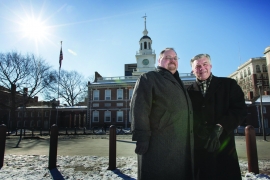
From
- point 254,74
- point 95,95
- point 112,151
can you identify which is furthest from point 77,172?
point 254,74

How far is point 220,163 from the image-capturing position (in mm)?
2410

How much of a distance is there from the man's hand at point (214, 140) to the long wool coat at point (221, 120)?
0.32ft

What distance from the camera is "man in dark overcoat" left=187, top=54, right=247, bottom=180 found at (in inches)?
91.4

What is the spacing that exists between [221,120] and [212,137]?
0.27 m

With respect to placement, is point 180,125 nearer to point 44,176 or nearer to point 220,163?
point 220,163

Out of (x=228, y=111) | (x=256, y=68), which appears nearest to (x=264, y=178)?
(x=228, y=111)

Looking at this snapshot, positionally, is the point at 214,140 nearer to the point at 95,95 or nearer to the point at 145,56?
the point at 95,95

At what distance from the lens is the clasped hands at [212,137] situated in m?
2.22

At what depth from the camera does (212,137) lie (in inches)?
88.1

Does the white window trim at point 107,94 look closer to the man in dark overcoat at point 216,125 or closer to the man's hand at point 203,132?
the man in dark overcoat at point 216,125

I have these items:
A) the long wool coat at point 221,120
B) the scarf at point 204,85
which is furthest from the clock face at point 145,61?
the long wool coat at point 221,120

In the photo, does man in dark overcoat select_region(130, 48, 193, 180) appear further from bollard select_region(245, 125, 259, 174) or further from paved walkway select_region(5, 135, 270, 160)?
paved walkway select_region(5, 135, 270, 160)

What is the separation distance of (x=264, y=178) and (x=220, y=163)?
2021mm

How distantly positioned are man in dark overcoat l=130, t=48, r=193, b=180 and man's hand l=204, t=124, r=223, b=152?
10.5 inches
